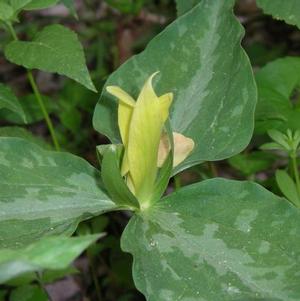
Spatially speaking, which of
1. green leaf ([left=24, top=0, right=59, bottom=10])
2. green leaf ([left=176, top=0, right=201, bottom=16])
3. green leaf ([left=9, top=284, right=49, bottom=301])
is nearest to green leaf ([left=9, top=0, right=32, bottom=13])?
green leaf ([left=24, top=0, right=59, bottom=10])

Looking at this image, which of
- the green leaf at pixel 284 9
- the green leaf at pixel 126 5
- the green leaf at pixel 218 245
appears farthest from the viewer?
the green leaf at pixel 126 5

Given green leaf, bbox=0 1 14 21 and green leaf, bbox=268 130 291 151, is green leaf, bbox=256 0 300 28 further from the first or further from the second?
green leaf, bbox=0 1 14 21

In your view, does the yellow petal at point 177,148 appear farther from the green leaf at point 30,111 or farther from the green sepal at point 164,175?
the green leaf at point 30,111

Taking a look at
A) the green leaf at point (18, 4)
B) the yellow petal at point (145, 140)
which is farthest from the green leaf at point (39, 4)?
the yellow petal at point (145, 140)

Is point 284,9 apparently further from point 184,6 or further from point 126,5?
point 126,5

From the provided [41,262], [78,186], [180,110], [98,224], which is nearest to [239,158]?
[98,224]
